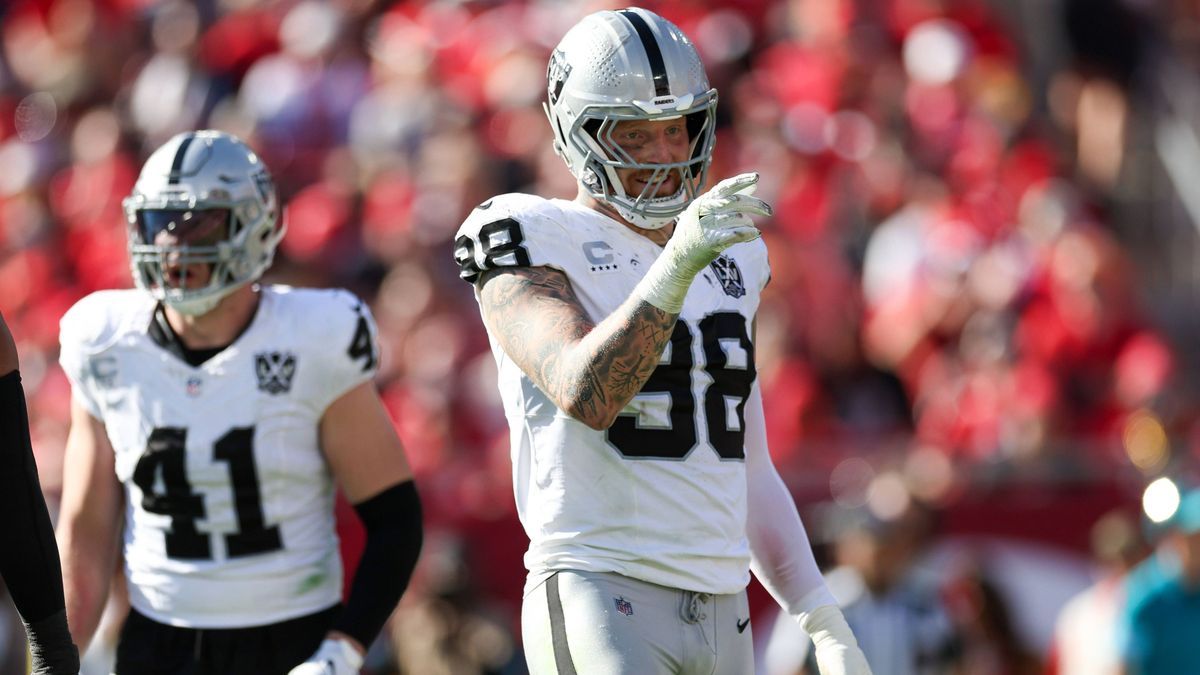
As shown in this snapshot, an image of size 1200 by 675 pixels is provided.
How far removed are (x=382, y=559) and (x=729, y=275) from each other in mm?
1224

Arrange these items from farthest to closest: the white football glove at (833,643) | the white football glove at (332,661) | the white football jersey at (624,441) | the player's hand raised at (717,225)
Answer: the white football glove at (332,661)
the white football glove at (833,643)
the white football jersey at (624,441)
the player's hand raised at (717,225)

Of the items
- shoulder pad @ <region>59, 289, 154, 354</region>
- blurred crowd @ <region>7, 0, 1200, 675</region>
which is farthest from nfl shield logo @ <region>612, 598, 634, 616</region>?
blurred crowd @ <region>7, 0, 1200, 675</region>

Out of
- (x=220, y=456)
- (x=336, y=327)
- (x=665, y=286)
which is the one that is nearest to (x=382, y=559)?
(x=220, y=456)

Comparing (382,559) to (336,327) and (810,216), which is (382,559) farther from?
(810,216)

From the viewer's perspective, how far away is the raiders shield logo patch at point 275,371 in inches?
171

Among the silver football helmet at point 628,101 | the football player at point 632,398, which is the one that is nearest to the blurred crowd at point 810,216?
the football player at point 632,398

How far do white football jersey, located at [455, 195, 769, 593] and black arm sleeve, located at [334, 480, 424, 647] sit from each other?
31.9 inches

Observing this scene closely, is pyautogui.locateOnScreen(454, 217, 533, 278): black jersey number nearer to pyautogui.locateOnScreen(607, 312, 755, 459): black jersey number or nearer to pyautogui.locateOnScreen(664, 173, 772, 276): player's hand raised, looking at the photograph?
pyautogui.locateOnScreen(607, 312, 755, 459): black jersey number

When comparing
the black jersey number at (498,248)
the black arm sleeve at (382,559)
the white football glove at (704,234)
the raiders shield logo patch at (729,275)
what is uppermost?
the white football glove at (704,234)

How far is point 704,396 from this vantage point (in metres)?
3.48

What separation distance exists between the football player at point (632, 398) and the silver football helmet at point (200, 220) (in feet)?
3.66

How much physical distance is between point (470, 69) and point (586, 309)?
7.12 meters

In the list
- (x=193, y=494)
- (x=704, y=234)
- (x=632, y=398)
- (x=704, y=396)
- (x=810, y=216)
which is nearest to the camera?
(x=704, y=234)

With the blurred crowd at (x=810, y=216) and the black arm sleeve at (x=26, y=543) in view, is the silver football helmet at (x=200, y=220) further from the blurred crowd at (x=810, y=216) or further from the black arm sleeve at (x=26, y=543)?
the blurred crowd at (x=810, y=216)
